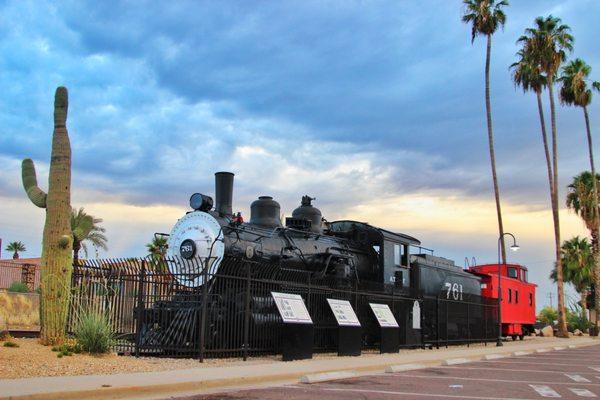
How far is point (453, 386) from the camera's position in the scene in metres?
10.7

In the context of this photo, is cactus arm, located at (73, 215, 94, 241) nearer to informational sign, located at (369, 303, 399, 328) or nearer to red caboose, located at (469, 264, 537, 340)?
informational sign, located at (369, 303, 399, 328)

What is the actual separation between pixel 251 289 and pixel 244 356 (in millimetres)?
1456

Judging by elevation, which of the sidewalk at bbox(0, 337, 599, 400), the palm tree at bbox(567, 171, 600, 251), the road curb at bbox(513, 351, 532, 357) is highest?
the palm tree at bbox(567, 171, 600, 251)

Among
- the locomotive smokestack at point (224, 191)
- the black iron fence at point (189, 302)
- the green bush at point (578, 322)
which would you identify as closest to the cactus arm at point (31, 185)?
the black iron fence at point (189, 302)

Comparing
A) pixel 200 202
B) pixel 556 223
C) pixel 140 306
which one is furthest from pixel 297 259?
pixel 556 223

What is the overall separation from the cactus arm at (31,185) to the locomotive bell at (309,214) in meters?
7.07

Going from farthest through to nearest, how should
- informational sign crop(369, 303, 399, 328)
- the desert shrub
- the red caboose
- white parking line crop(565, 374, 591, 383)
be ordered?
the desert shrub → the red caboose → informational sign crop(369, 303, 399, 328) → white parking line crop(565, 374, 591, 383)

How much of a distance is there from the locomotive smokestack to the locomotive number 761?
38.3 ft

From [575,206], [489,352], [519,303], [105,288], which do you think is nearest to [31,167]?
[105,288]

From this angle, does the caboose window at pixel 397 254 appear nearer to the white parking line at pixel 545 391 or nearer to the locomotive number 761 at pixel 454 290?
the locomotive number 761 at pixel 454 290

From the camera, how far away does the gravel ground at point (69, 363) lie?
9859mm

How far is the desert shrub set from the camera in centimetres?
5771

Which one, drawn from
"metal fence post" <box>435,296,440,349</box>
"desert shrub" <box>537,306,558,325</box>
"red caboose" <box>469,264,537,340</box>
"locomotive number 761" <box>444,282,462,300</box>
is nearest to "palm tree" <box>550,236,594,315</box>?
"desert shrub" <box>537,306,558,325</box>

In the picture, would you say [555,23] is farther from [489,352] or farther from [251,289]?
[251,289]
